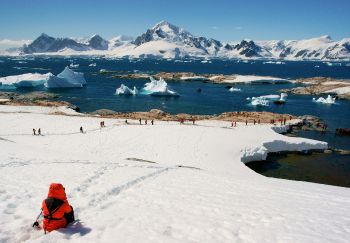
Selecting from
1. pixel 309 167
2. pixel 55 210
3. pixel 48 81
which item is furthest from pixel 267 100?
pixel 55 210

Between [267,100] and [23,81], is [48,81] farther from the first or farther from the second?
[267,100]

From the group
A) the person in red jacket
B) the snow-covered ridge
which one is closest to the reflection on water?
the person in red jacket

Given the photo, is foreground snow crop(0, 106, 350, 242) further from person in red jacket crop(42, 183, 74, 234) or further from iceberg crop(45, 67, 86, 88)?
iceberg crop(45, 67, 86, 88)

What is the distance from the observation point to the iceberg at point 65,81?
9494 centimetres

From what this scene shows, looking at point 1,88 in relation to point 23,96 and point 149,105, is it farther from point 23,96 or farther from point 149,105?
point 149,105

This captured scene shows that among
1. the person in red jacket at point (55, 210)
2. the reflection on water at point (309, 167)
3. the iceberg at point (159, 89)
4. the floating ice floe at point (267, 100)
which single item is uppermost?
the person in red jacket at point (55, 210)

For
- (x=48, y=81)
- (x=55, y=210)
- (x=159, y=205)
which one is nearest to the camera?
(x=55, y=210)

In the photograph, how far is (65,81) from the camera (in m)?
98.1

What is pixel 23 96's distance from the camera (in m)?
78.6

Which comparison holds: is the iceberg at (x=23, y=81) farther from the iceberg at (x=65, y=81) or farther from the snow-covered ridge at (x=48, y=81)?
the iceberg at (x=65, y=81)

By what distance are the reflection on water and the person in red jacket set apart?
24.4 metres

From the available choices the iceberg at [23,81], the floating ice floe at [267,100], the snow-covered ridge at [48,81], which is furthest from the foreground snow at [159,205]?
the iceberg at [23,81]

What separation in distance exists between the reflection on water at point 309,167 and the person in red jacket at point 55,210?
80.2 ft

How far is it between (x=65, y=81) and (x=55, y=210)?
308 ft
